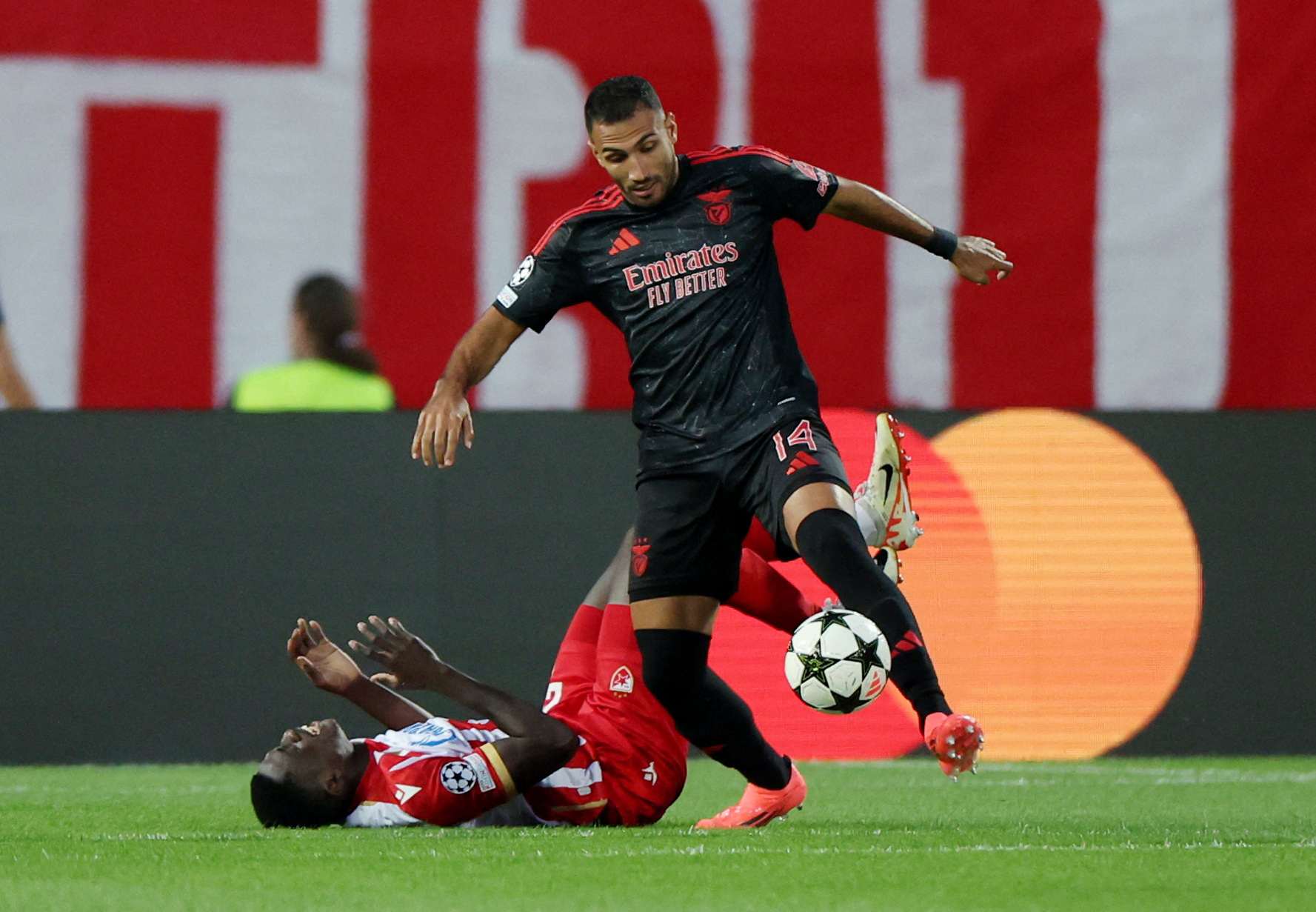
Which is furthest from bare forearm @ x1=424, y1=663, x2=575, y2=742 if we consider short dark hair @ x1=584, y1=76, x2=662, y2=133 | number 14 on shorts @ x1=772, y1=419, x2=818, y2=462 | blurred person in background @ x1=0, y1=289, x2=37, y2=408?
blurred person in background @ x1=0, y1=289, x2=37, y2=408

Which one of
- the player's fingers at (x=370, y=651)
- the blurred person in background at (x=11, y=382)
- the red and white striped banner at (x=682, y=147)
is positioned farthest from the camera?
the red and white striped banner at (x=682, y=147)

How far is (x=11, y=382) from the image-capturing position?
26.5ft

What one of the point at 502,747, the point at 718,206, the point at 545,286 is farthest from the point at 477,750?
the point at 718,206

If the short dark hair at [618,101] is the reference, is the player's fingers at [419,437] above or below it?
below

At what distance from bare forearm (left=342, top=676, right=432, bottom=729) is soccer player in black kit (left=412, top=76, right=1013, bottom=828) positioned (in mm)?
637

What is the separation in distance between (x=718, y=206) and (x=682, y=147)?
10.5ft

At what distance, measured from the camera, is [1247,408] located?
27.3ft

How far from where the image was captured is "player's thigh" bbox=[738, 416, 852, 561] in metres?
4.84

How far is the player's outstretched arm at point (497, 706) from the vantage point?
4.78m

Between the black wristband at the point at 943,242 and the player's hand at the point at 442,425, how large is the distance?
1424mm

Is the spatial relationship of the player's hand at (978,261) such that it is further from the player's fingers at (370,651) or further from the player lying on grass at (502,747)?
the player's fingers at (370,651)

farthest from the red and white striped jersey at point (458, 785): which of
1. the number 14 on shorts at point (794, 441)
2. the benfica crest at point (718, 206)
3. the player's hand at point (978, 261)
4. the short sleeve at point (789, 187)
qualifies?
the player's hand at point (978, 261)

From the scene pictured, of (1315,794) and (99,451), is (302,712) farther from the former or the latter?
(1315,794)

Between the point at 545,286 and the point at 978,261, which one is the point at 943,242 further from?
the point at 545,286
